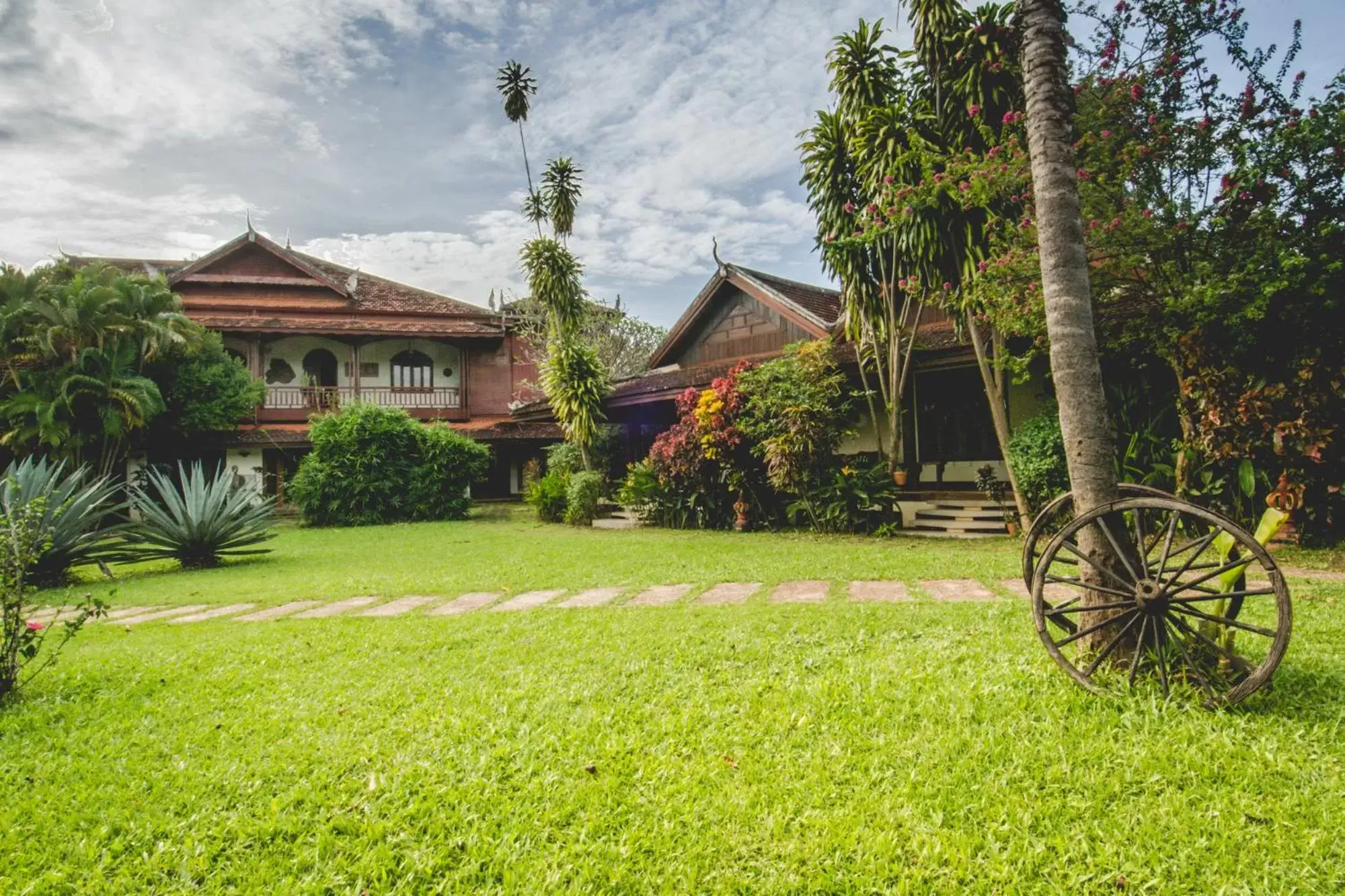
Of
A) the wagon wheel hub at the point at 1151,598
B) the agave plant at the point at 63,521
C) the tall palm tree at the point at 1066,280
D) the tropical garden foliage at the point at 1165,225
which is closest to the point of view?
the wagon wheel hub at the point at 1151,598

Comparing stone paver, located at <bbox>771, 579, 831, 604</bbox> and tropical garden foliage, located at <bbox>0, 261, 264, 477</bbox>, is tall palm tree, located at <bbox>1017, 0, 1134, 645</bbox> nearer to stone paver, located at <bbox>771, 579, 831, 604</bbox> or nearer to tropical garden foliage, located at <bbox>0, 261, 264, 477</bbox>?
stone paver, located at <bbox>771, 579, 831, 604</bbox>

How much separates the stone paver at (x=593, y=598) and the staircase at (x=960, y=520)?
17.7ft

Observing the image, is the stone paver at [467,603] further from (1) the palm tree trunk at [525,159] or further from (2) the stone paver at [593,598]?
(1) the palm tree trunk at [525,159]

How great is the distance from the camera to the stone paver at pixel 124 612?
5.42m

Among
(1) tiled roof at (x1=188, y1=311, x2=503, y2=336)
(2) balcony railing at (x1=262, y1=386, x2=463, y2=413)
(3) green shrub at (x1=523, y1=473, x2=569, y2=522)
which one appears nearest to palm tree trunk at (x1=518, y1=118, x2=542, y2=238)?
(1) tiled roof at (x1=188, y1=311, x2=503, y2=336)

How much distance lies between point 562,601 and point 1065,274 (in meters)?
3.98

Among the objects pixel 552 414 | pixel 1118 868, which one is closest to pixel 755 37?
pixel 1118 868

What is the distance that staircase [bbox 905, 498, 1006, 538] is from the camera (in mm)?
9336

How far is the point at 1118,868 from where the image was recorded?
164cm

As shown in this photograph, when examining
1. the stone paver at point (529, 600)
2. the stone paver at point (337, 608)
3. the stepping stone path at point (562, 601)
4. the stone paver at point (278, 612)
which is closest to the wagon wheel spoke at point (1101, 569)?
the stepping stone path at point (562, 601)

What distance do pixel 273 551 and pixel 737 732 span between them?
9.92m

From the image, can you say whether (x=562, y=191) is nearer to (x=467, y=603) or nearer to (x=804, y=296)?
(x=804, y=296)

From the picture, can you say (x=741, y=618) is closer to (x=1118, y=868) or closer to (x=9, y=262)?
(x=1118, y=868)

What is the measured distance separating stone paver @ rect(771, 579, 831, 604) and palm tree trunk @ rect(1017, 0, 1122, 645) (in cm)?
204
